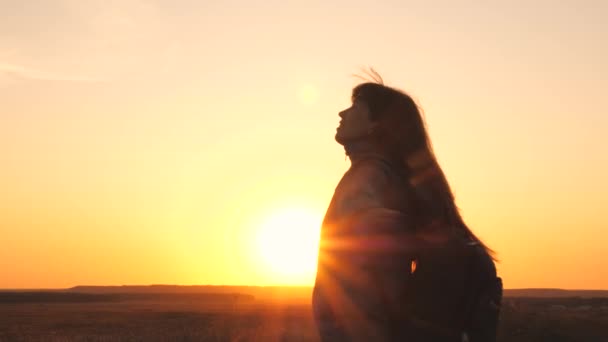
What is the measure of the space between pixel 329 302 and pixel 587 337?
39.4 meters

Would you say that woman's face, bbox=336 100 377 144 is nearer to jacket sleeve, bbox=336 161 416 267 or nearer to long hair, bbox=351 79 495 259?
long hair, bbox=351 79 495 259

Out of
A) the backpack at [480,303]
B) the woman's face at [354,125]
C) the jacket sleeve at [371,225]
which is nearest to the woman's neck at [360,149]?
the woman's face at [354,125]

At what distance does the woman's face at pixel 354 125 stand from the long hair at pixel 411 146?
0.08ft

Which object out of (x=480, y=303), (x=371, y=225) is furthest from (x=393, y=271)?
(x=480, y=303)

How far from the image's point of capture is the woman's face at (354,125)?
230 cm

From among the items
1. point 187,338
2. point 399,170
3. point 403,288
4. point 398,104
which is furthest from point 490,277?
point 187,338

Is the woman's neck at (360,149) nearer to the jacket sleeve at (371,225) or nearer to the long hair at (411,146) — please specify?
the long hair at (411,146)

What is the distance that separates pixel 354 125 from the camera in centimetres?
231

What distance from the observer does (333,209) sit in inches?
82.1

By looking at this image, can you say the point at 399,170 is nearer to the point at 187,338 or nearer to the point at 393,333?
the point at 393,333

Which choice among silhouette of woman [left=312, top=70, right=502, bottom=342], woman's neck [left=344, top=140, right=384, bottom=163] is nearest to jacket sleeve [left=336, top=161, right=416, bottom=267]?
silhouette of woman [left=312, top=70, right=502, bottom=342]

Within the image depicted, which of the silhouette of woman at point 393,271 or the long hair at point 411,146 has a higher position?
the long hair at point 411,146

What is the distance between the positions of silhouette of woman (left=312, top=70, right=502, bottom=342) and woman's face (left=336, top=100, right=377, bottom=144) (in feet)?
0.27

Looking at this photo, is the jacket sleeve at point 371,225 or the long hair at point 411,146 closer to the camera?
the jacket sleeve at point 371,225
